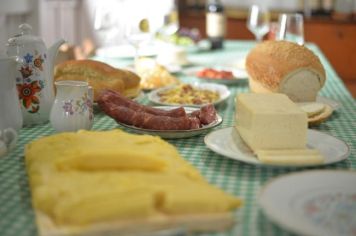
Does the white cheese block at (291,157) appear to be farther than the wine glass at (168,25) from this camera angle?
No

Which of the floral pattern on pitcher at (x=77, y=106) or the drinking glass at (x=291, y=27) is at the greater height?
the drinking glass at (x=291, y=27)

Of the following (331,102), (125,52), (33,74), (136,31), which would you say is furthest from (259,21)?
(33,74)

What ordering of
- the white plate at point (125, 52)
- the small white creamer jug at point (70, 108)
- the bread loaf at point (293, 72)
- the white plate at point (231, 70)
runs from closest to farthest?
the small white creamer jug at point (70, 108) → the bread loaf at point (293, 72) → the white plate at point (231, 70) → the white plate at point (125, 52)

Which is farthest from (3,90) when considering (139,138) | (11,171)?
(139,138)

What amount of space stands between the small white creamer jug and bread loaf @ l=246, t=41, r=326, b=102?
2.04ft

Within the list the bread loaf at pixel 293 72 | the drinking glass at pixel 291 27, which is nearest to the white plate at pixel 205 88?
the bread loaf at pixel 293 72

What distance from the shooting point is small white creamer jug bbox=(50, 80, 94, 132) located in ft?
4.37

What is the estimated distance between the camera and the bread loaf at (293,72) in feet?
5.51

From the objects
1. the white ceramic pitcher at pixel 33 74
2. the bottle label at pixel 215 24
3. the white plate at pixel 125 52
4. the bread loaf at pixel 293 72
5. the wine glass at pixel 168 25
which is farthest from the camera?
the bottle label at pixel 215 24

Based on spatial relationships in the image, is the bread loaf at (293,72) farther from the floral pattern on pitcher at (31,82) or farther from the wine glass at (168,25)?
the wine glass at (168,25)

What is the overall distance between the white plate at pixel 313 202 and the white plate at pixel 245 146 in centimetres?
13

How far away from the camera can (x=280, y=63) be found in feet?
5.58

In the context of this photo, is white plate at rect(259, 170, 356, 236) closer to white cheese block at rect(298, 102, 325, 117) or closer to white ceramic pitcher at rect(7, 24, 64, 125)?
white cheese block at rect(298, 102, 325, 117)

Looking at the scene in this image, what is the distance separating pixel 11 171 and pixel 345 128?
2.88 ft
